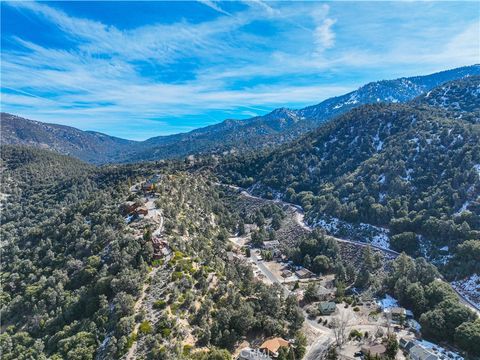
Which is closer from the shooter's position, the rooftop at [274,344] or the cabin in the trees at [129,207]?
the rooftop at [274,344]

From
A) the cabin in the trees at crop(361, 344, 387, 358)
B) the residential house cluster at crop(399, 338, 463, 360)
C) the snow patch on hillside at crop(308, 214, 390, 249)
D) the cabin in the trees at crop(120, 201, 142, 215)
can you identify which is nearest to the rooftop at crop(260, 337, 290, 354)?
the cabin in the trees at crop(361, 344, 387, 358)

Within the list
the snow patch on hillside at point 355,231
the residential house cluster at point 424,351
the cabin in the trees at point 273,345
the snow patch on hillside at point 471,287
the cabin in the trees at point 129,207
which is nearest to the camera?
the residential house cluster at point 424,351

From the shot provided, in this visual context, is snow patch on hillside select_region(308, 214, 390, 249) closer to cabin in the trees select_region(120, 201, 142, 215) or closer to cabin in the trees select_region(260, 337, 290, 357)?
cabin in the trees select_region(260, 337, 290, 357)

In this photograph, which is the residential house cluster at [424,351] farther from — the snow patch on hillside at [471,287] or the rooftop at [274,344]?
the snow patch on hillside at [471,287]

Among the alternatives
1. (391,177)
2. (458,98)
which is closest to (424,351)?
(391,177)

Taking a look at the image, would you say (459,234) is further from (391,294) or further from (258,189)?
(258,189)

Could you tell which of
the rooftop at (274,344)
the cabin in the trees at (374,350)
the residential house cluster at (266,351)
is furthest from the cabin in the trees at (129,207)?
the cabin in the trees at (374,350)

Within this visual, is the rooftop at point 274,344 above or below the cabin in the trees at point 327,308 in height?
above

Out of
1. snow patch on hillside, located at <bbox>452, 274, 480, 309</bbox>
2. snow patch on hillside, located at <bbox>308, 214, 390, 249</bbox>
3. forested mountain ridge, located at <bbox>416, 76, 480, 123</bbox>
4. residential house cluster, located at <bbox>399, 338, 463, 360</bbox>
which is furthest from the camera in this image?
forested mountain ridge, located at <bbox>416, 76, 480, 123</bbox>

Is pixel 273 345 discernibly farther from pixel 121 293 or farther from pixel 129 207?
pixel 129 207
